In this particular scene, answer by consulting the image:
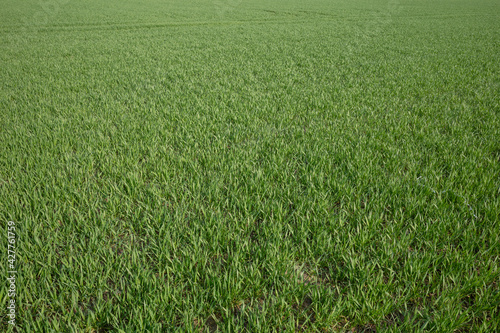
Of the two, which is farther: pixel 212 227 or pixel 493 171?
pixel 493 171

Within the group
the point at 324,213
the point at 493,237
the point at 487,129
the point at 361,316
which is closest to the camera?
the point at 361,316

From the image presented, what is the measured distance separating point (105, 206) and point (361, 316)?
2170 millimetres

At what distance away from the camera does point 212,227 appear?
2.12m

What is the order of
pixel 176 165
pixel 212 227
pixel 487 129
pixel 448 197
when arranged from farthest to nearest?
1. pixel 487 129
2. pixel 176 165
3. pixel 448 197
4. pixel 212 227

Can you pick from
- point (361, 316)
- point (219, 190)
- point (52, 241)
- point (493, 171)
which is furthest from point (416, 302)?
point (52, 241)

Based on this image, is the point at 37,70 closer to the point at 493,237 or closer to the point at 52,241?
the point at 52,241

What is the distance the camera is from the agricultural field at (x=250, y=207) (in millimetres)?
1536

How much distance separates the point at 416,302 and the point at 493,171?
2144 mm

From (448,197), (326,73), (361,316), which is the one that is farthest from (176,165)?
(326,73)

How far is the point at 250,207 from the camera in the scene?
7.72ft

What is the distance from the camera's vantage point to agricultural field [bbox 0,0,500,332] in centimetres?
154

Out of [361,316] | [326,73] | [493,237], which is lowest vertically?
[361,316]

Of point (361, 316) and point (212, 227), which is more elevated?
point (212, 227)

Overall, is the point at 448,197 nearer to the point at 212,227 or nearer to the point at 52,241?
the point at 212,227
